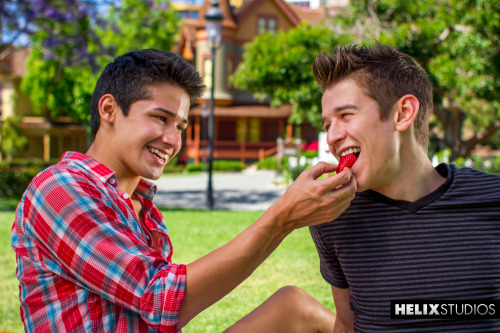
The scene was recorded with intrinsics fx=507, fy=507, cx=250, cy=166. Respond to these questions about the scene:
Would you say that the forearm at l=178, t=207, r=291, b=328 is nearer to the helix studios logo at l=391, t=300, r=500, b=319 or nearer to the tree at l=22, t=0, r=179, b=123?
the helix studios logo at l=391, t=300, r=500, b=319

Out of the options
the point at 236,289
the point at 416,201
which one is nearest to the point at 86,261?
the point at 416,201

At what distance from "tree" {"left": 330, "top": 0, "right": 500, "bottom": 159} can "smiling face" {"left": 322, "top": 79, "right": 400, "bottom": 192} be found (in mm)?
8463

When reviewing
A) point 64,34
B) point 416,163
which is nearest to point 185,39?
point 64,34

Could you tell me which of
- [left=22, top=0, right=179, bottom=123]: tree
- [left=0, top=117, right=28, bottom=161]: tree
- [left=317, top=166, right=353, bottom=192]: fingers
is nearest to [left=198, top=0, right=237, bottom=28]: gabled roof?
[left=22, top=0, right=179, bottom=123]: tree

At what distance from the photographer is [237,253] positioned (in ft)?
6.16

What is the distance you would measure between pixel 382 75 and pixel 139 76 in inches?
46.1

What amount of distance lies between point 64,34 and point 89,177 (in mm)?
15528

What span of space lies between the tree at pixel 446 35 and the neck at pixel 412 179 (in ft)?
27.3

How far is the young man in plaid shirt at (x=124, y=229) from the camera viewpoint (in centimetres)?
186

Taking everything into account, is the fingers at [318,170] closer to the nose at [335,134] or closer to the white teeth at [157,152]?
the nose at [335,134]

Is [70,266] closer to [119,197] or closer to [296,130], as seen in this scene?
[119,197]

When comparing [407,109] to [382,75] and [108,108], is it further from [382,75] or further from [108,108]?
[108,108]

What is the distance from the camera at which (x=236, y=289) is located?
5660 mm

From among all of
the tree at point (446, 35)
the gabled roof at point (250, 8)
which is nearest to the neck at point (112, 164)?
the tree at point (446, 35)
